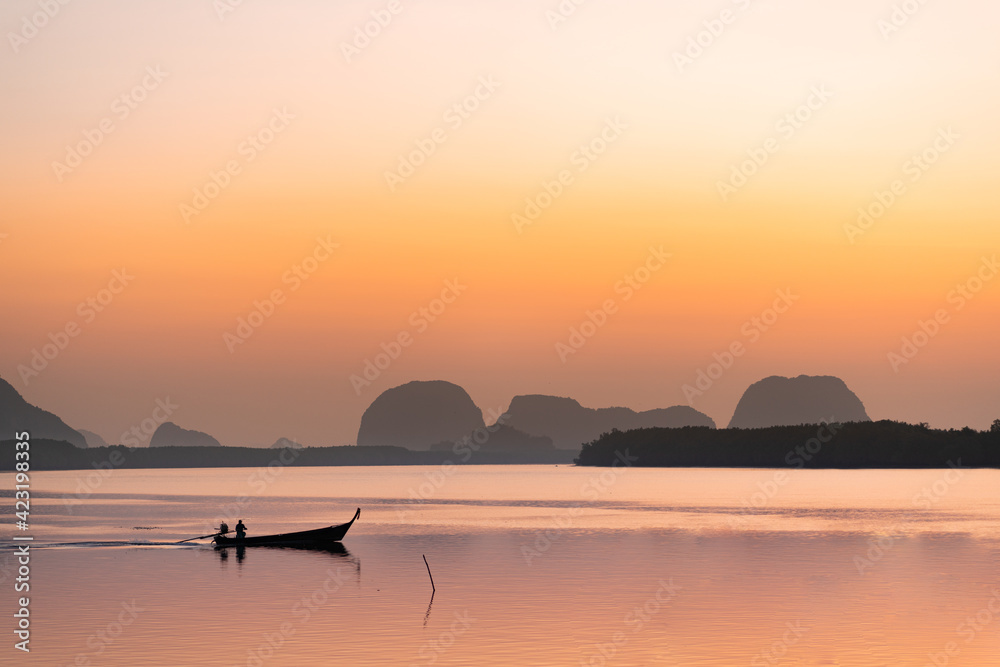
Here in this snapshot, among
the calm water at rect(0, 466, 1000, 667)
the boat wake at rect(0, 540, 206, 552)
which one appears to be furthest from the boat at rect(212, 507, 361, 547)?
the boat wake at rect(0, 540, 206, 552)

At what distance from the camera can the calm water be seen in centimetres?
2855

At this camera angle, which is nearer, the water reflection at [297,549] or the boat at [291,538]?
the water reflection at [297,549]

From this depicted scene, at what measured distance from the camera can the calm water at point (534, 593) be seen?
28547 mm

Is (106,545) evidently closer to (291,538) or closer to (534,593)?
(291,538)

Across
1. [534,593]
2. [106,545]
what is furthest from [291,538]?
[534,593]

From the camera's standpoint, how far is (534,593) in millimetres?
38406

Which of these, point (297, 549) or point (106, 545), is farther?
point (106, 545)

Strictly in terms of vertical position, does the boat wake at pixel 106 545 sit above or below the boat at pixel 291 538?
above

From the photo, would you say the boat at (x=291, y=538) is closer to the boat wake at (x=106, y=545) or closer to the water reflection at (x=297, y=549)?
the water reflection at (x=297, y=549)

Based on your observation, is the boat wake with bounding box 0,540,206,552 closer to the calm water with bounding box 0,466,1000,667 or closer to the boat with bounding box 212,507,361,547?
the calm water with bounding box 0,466,1000,667

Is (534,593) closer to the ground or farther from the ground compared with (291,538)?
closer to the ground

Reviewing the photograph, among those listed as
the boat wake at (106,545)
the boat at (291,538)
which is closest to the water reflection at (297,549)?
the boat at (291,538)

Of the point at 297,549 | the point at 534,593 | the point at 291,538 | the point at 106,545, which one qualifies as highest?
the point at 106,545

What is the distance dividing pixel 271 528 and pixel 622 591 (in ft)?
124
